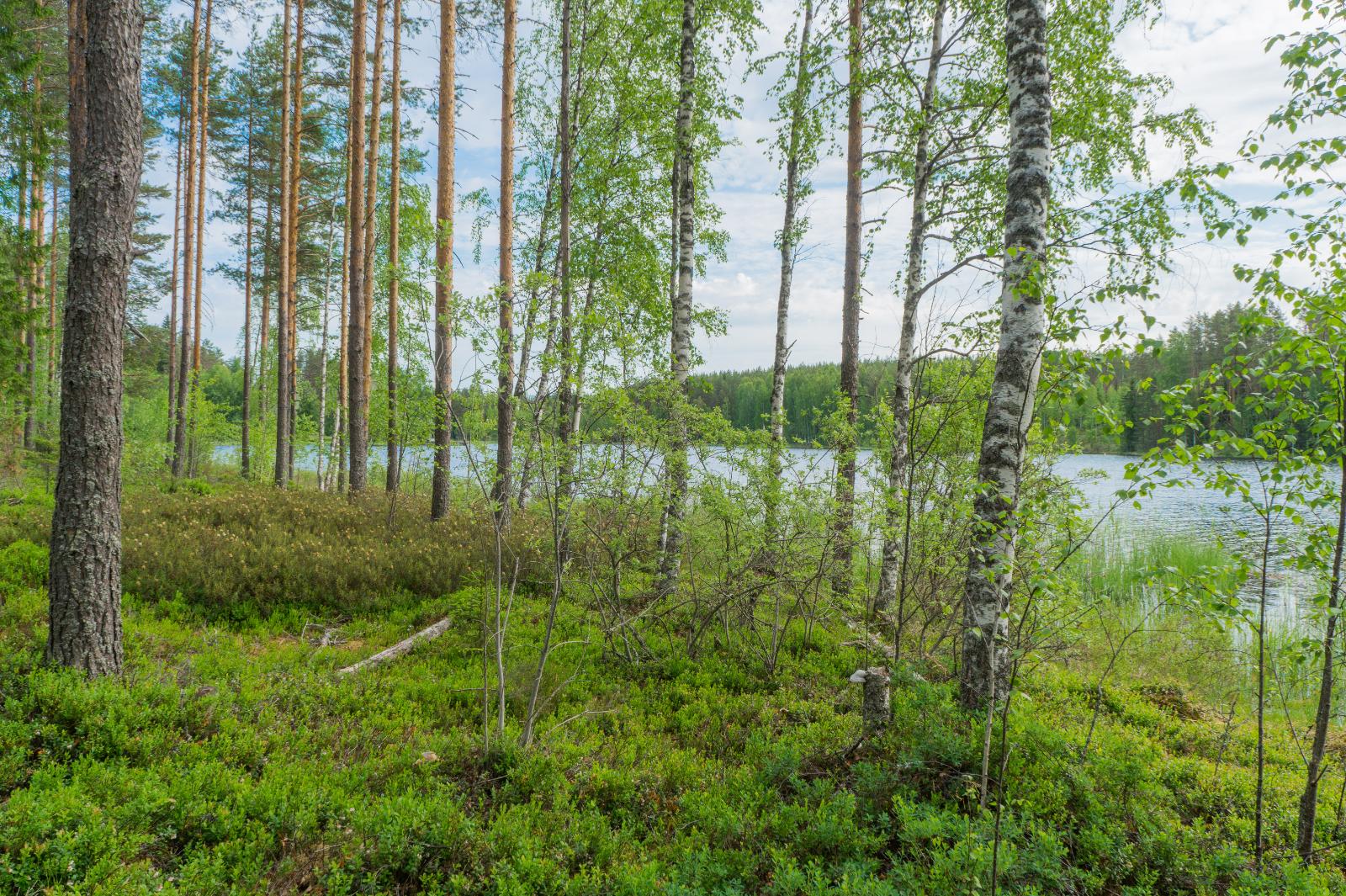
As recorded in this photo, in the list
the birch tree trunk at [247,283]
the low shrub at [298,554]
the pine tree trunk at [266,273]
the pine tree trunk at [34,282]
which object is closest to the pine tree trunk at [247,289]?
the birch tree trunk at [247,283]

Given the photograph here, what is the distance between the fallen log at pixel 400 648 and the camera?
5.34 meters

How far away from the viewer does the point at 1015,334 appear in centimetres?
396

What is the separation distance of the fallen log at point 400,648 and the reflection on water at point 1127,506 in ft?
5.54

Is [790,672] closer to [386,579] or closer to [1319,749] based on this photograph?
[1319,749]

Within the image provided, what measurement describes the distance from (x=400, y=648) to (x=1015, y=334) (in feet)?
19.8

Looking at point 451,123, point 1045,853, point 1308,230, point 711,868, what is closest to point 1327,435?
point 1308,230

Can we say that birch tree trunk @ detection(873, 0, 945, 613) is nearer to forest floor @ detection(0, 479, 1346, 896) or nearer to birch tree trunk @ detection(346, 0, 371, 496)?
forest floor @ detection(0, 479, 1346, 896)

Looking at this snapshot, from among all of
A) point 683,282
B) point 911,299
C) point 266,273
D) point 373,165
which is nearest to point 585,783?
point 683,282

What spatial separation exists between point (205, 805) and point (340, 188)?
18.4 m

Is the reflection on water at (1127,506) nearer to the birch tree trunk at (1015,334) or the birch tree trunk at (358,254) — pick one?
the birch tree trunk at (1015,334)

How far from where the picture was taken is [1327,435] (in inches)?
114

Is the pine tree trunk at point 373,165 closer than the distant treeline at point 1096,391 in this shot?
No

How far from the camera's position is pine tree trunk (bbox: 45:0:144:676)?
394 cm

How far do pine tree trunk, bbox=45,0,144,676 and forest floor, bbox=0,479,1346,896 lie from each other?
0.41 meters
